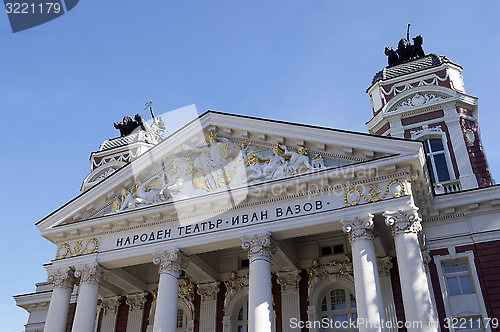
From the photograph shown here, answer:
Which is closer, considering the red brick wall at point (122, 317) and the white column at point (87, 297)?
the white column at point (87, 297)

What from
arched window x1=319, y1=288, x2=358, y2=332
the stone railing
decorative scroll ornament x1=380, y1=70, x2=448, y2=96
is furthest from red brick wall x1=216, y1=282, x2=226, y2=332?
decorative scroll ornament x1=380, y1=70, x2=448, y2=96

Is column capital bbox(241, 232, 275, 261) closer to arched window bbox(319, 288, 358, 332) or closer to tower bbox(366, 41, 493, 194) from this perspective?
arched window bbox(319, 288, 358, 332)

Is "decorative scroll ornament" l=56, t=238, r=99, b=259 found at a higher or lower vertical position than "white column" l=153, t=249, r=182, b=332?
higher

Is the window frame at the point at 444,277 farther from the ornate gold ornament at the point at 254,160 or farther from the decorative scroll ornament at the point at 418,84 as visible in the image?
the decorative scroll ornament at the point at 418,84

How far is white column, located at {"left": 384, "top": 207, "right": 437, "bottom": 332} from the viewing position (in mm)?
15633

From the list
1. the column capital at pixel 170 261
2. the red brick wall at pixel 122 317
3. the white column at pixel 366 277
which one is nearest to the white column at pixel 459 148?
the white column at pixel 366 277

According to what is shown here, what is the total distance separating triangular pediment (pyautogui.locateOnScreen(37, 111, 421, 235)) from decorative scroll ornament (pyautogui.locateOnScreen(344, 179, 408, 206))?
1096mm

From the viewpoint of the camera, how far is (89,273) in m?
21.3

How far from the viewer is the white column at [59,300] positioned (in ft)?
68.5

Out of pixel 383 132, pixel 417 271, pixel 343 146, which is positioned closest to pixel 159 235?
pixel 343 146

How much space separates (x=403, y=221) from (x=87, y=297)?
13.5m

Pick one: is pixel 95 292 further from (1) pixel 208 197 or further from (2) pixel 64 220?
(1) pixel 208 197

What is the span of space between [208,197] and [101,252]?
566cm

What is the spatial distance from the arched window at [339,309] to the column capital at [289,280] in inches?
58.1
